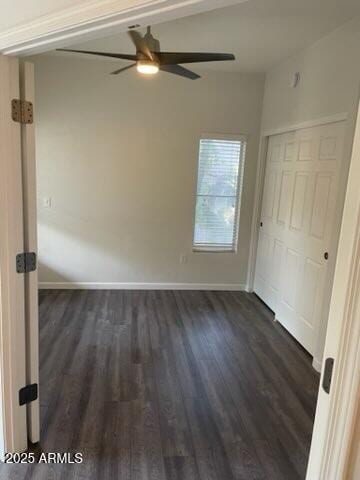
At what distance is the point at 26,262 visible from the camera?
1.65 m

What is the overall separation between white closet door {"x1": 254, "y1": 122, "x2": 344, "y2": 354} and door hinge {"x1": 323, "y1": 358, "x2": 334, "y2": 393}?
2028 millimetres

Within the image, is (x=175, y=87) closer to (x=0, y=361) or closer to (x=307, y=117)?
(x=307, y=117)

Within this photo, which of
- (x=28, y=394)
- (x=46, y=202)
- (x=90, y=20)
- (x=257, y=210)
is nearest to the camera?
(x=90, y=20)

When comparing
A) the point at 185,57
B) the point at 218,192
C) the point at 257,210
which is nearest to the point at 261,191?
the point at 257,210

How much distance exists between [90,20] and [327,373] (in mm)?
1240

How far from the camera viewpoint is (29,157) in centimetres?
157

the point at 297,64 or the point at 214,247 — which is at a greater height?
the point at 297,64

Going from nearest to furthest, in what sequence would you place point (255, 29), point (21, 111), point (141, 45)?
1. point (21, 111)
2. point (141, 45)
3. point (255, 29)

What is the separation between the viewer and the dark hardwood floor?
189cm

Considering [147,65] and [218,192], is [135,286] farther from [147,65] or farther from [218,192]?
[147,65]

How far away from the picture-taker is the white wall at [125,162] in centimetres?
409

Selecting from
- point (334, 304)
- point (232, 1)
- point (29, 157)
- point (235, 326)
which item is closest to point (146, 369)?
point (235, 326)

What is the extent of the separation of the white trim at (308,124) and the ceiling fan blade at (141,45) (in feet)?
5.05

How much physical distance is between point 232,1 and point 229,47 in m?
2.91
